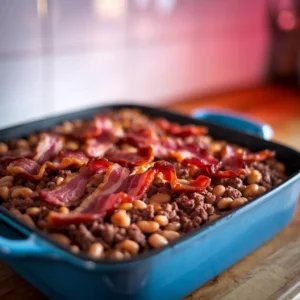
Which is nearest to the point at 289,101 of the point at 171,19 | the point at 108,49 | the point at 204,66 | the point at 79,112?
the point at 204,66

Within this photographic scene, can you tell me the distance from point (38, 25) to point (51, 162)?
21.6 inches

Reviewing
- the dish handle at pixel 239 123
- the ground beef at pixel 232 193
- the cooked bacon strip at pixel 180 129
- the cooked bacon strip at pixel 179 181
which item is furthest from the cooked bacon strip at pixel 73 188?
the dish handle at pixel 239 123

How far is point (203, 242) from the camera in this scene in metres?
0.69

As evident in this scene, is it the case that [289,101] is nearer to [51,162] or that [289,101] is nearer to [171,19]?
[171,19]

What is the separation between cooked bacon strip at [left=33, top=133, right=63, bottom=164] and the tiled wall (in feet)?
1.08

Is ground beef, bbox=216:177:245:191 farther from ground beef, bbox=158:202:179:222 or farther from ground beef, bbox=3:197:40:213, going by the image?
ground beef, bbox=3:197:40:213

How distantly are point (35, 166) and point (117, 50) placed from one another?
0.74 metres

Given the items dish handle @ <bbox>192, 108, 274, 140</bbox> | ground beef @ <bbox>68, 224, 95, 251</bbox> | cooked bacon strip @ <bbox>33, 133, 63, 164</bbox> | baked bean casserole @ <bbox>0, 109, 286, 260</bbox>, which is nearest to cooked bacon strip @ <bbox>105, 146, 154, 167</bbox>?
baked bean casserole @ <bbox>0, 109, 286, 260</bbox>

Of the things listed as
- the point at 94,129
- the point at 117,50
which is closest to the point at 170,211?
the point at 94,129

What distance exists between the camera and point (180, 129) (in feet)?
3.93

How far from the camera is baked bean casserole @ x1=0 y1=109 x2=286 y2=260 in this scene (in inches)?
28.3

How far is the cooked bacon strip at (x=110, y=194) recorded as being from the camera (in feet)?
2.36

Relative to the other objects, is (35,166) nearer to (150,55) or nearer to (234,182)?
(234,182)

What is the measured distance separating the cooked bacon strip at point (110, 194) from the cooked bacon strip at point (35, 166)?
8 cm
